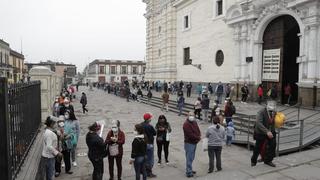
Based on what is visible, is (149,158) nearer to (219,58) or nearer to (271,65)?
(271,65)

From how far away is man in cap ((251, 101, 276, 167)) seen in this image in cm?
708

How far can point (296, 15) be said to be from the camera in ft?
53.0

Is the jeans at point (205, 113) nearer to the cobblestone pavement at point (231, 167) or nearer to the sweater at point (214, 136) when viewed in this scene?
the cobblestone pavement at point (231, 167)

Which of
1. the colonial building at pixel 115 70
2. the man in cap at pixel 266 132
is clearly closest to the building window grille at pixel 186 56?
the man in cap at pixel 266 132

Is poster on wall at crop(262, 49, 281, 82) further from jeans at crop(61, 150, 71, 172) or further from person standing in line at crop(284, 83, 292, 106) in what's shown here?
jeans at crop(61, 150, 71, 172)

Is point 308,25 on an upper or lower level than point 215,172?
upper

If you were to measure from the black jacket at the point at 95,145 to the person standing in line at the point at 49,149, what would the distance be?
2.06 ft

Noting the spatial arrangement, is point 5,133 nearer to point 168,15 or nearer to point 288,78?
point 288,78

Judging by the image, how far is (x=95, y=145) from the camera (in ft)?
20.5

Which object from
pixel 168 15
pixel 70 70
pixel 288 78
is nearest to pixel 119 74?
pixel 70 70

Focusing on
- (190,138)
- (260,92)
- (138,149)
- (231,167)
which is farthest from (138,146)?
(260,92)

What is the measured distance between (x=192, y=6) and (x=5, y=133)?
2704 centimetres

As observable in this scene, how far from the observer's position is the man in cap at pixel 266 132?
23.2 feet

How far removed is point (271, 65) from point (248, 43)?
2.31m
